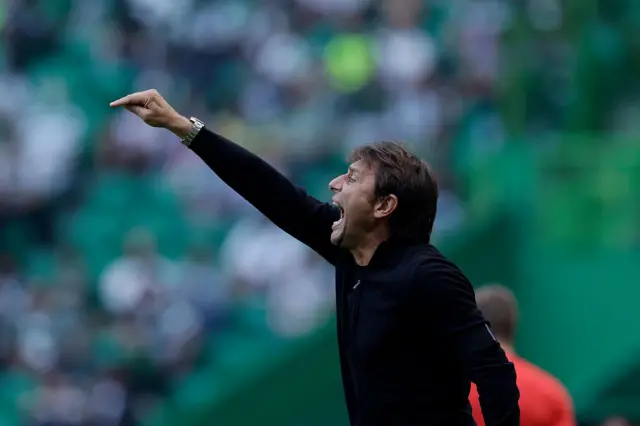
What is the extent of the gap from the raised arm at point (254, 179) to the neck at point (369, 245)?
18 cm

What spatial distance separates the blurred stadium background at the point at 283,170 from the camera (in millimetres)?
8461

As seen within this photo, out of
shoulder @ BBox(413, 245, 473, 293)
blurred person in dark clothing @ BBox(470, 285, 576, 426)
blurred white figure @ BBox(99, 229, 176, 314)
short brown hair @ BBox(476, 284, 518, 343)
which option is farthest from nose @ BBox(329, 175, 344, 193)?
blurred white figure @ BBox(99, 229, 176, 314)

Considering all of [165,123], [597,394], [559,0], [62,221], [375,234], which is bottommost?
[375,234]

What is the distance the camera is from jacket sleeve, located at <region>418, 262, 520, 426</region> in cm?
309

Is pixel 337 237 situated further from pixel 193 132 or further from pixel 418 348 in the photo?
pixel 193 132

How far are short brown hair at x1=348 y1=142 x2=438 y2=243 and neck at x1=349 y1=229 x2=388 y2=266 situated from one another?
0.03m

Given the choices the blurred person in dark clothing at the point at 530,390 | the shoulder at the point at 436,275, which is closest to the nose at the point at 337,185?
the shoulder at the point at 436,275

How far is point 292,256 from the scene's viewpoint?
9508 millimetres

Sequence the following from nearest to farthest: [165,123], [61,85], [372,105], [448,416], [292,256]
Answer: [448,416] → [165,123] → [292,256] → [372,105] → [61,85]

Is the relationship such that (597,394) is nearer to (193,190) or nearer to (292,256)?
(292,256)

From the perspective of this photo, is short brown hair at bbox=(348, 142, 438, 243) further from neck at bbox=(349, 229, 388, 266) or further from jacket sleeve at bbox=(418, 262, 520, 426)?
jacket sleeve at bbox=(418, 262, 520, 426)

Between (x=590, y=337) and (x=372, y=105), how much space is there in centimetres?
274

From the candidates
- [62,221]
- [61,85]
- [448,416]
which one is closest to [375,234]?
[448,416]

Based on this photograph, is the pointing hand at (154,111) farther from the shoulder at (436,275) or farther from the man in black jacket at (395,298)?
the shoulder at (436,275)
